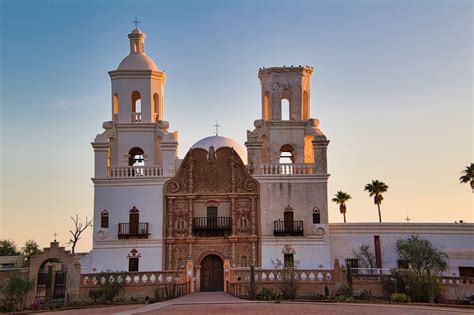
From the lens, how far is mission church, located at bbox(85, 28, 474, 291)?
38.2 metres

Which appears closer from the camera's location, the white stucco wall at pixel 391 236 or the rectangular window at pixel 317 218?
the white stucco wall at pixel 391 236

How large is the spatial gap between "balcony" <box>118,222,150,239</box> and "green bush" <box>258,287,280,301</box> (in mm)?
9733

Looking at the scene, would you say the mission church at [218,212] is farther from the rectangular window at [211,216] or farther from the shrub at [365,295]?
the shrub at [365,295]

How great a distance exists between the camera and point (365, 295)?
31891 mm

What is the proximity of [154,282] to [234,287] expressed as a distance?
4128 millimetres

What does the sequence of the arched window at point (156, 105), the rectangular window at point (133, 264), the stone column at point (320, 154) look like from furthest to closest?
the arched window at point (156, 105) → the stone column at point (320, 154) → the rectangular window at point (133, 264)

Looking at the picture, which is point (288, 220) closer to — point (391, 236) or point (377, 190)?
point (391, 236)

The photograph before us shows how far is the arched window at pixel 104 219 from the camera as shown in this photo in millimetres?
38562

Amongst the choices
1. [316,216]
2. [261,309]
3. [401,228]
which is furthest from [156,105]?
[261,309]

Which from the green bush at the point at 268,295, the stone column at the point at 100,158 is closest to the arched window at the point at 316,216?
the green bush at the point at 268,295

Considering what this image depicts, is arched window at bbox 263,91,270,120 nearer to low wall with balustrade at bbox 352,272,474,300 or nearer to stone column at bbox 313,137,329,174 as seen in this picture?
stone column at bbox 313,137,329,174

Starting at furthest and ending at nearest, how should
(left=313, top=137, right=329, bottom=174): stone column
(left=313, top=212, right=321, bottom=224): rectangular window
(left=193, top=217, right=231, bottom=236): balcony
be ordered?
(left=313, top=137, right=329, bottom=174): stone column → (left=313, top=212, right=321, bottom=224): rectangular window → (left=193, top=217, right=231, bottom=236): balcony

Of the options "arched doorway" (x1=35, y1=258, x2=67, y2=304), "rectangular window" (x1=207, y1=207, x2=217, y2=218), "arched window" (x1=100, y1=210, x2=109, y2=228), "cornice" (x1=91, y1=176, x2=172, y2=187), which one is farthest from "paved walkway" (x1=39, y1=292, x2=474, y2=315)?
"cornice" (x1=91, y1=176, x2=172, y2=187)

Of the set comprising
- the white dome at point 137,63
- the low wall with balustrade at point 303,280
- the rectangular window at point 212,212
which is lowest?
the low wall with balustrade at point 303,280
